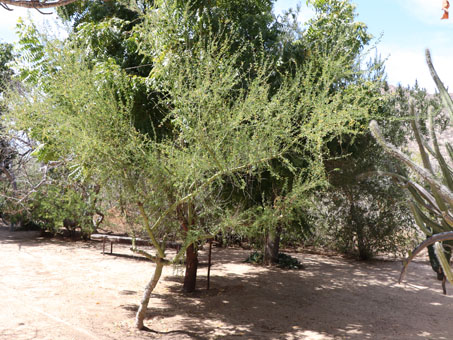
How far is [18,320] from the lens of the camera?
5.68 meters

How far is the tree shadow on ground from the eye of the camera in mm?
6371

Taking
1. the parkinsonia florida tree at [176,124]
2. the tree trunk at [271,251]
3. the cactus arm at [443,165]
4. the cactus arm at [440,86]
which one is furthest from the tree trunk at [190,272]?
the cactus arm at [440,86]

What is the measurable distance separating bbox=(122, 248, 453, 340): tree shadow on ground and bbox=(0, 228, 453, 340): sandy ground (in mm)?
19

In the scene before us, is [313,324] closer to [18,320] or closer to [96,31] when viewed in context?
[18,320]

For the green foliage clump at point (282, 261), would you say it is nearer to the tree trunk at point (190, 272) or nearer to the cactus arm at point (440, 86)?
the tree trunk at point (190, 272)

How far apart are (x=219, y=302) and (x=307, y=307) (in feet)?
5.67

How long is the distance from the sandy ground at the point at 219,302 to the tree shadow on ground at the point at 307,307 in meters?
0.02

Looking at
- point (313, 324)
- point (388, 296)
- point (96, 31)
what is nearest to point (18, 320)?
point (313, 324)

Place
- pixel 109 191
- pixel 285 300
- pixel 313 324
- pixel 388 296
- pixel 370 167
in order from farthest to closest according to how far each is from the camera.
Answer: pixel 370 167, pixel 388 296, pixel 285 300, pixel 313 324, pixel 109 191

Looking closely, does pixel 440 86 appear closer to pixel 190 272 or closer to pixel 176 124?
pixel 176 124

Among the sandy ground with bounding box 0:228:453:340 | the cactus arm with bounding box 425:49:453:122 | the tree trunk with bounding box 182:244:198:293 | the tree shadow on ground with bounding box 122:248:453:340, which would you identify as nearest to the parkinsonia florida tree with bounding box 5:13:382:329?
the sandy ground with bounding box 0:228:453:340

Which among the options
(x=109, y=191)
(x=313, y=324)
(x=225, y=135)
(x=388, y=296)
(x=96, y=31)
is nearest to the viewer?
(x=225, y=135)

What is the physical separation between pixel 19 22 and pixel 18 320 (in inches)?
193

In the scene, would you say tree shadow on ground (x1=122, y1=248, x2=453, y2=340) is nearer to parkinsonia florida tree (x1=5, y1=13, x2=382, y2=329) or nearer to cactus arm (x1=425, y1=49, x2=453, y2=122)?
parkinsonia florida tree (x1=5, y1=13, x2=382, y2=329)
